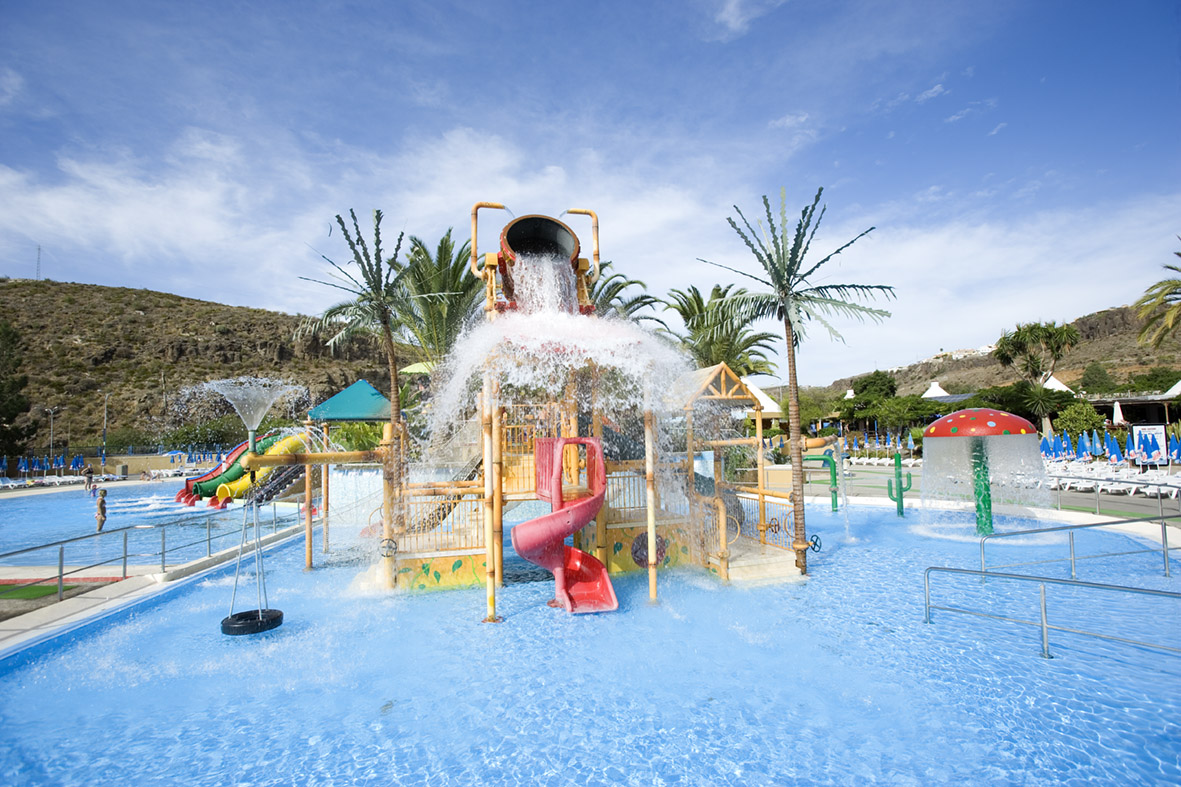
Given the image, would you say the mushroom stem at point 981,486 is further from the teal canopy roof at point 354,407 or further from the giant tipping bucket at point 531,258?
the teal canopy roof at point 354,407

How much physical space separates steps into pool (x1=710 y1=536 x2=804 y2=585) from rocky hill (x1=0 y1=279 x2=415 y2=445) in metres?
65.4

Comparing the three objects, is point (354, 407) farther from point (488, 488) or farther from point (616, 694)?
point (616, 694)

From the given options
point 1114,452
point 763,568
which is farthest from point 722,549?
point 1114,452

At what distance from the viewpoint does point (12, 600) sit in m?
9.44

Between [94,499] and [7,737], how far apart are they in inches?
1266

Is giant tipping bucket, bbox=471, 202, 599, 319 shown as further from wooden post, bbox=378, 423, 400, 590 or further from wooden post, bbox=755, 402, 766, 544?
wooden post, bbox=755, 402, 766, 544

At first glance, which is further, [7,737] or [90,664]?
[90,664]

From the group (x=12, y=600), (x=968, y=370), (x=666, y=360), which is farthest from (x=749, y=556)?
(x=968, y=370)

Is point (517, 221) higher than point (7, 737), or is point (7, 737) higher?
point (517, 221)

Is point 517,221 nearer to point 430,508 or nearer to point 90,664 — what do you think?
point 430,508

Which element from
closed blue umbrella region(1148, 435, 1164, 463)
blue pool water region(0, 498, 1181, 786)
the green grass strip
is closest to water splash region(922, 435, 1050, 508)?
blue pool water region(0, 498, 1181, 786)

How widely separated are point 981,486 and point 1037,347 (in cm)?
5472

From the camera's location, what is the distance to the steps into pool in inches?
423

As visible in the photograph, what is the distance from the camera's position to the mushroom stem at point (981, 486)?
1456cm
